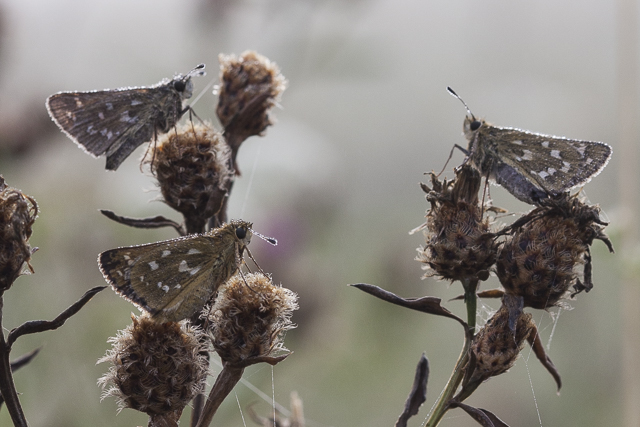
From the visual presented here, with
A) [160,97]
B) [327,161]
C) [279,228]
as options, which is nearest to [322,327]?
[279,228]

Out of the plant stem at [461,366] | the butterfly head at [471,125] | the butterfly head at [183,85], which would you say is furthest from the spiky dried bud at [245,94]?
the plant stem at [461,366]

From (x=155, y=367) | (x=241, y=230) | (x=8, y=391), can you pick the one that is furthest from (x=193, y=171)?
(x=8, y=391)

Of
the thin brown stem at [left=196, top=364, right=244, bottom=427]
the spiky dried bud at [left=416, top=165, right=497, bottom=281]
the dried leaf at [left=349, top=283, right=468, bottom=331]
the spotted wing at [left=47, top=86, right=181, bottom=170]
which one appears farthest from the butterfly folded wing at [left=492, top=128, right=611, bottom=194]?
the spotted wing at [left=47, top=86, right=181, bottom=170]

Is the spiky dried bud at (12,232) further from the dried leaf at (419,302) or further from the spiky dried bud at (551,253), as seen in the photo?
the spiky dried bud at (551,253)

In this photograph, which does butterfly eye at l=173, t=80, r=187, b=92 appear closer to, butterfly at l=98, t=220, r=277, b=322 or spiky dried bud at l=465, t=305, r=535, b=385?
butterfly at l=98, t=220, r=277, b=322

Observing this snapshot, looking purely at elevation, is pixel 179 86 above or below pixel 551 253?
below

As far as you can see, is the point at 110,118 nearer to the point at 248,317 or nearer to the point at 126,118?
the point at 126,118
